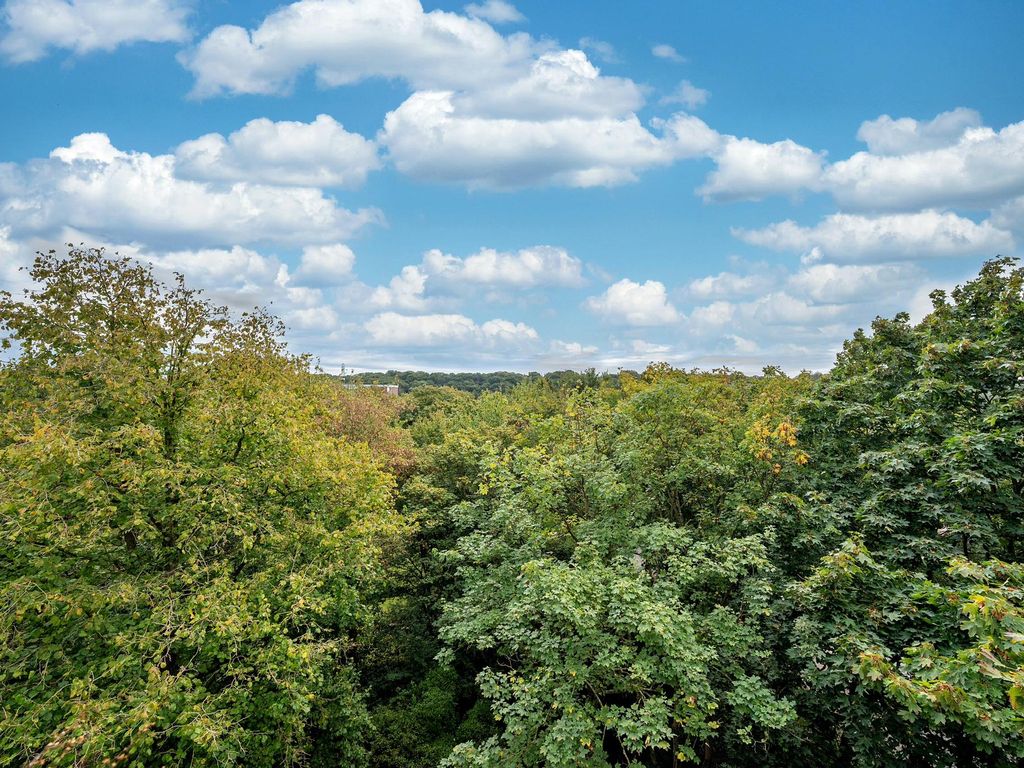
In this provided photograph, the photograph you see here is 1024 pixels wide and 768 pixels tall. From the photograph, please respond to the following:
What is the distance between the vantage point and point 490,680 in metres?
12.1

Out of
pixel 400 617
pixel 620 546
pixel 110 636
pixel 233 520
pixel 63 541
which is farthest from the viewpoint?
pixel 400 617

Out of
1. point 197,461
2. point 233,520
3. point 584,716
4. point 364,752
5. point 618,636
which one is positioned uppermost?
point 197,461

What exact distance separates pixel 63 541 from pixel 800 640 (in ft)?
46.9

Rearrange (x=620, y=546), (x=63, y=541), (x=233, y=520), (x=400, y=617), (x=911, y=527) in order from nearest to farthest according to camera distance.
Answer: (x=63, y=541), (x=911, y=527), (x=233, y=520), (x=620, y=546), (x=400, y=617)

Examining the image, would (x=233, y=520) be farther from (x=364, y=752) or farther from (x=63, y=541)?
(x=364, y=752)

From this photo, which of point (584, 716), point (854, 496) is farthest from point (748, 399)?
point (584, 716)

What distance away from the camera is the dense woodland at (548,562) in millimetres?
10117

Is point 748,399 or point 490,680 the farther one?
point 748,399

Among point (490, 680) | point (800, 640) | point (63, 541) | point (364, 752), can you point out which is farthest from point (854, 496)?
point (63, 541)

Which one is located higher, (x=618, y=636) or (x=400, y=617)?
(x=618, y=636)

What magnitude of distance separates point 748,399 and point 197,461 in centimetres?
1856

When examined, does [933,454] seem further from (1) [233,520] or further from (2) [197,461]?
(2) [197,461]

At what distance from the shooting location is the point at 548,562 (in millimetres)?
12953

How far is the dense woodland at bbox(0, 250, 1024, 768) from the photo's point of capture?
10.1 m
